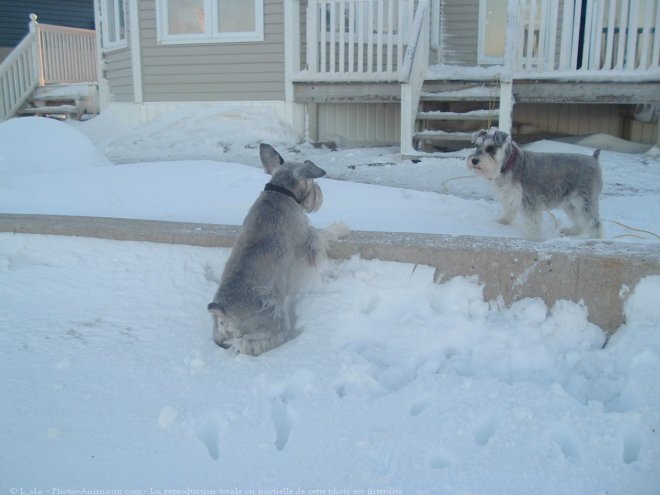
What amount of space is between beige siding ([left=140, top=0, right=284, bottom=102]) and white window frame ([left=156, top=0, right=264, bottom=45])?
0.28 ft

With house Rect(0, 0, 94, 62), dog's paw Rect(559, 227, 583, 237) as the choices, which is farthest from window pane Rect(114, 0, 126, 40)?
dog's paw Rect(559, 227, 583, 237)

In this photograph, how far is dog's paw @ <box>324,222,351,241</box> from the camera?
14.4 feet

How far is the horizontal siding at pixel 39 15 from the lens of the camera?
66.6 feet

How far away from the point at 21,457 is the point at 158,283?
175 cm

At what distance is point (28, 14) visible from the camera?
20.6 m

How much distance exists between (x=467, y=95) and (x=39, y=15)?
1625cm

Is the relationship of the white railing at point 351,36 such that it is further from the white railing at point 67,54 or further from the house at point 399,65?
the white railing at point 67,54

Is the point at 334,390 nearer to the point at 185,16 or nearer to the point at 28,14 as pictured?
the point at 185,16

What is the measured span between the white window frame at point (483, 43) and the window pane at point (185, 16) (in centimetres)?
560

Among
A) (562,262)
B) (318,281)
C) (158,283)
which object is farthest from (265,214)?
(562,262)

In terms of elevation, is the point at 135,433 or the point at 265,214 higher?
the point at 265,214

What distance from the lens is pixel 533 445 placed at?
9.30ft

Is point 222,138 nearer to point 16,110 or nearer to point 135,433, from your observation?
point 16,110

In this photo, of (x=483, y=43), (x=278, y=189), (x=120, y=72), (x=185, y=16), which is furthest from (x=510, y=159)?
(x=120, y=72)
